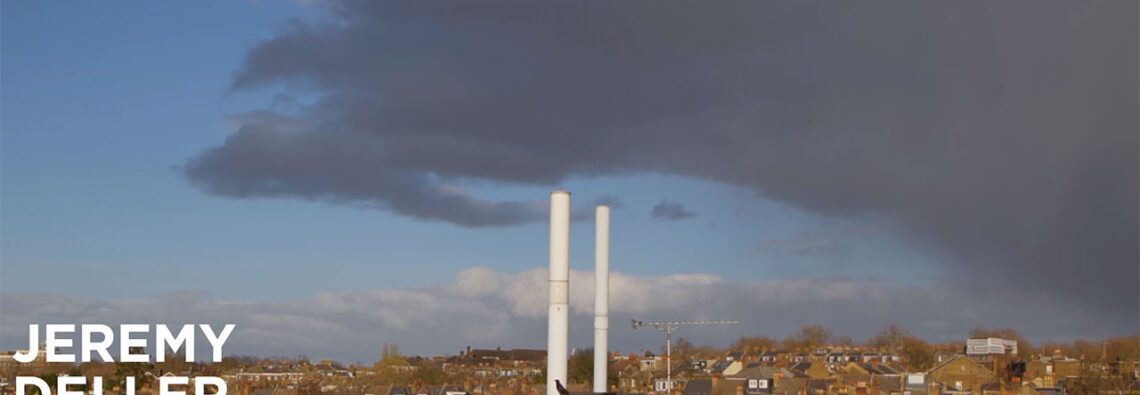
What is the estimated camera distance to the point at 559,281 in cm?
4578

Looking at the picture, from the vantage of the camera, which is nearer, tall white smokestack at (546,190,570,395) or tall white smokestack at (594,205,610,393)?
tall white smokestack at (546,190,570,395)

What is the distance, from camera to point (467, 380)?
186875 millimetres

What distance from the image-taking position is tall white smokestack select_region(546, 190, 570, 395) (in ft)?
149

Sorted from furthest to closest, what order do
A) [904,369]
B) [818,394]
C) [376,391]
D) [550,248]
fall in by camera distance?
[904,369] < [376,391] < [818,394] < [550,248]

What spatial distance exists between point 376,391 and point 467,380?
68.5 feet

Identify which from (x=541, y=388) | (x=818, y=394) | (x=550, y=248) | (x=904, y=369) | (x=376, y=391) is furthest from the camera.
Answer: (x=904, y=369)

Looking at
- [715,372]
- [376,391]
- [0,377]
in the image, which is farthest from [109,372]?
[715,372]

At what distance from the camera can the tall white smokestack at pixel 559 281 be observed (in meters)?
45.4

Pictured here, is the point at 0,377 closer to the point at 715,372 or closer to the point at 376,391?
the point at 376,391

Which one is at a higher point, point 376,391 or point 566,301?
point 566,301

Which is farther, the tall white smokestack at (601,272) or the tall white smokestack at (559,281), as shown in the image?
the tall white smokestack at (601,272)

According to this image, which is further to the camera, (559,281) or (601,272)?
(601,272)

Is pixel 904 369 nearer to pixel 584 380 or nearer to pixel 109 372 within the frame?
pixel 584 380

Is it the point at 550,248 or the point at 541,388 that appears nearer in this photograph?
the point at 550,248
